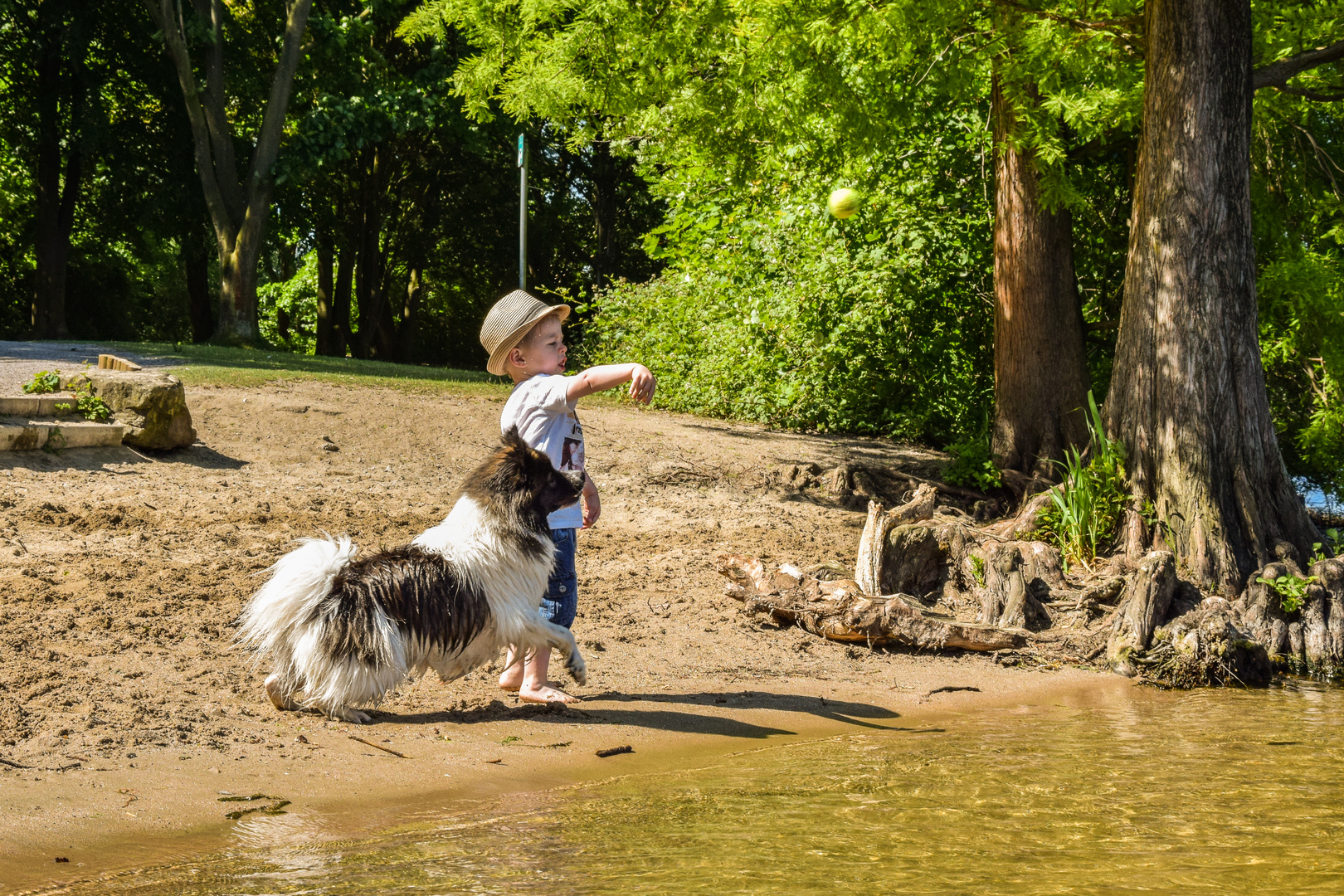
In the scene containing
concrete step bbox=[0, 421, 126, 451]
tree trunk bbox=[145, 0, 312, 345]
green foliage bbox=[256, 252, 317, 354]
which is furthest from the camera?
green foliage bbox=[256, 252, 317, 354]

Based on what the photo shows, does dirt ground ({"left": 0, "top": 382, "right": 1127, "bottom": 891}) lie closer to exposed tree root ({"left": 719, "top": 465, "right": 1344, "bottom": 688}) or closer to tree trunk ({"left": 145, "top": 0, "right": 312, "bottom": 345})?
exposed tree root ({"left": 719, "top": 465, "right": 1344, "bottom": 688})

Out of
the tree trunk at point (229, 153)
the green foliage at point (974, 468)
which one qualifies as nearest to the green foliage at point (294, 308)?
the tree trunk at point (229, 153)

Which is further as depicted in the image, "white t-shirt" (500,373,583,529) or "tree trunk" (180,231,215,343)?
"tree trunk" (180,231,215,343)

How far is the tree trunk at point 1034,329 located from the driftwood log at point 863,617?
395 centimetres

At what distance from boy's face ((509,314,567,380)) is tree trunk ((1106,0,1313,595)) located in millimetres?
5167

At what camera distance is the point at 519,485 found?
5.08m

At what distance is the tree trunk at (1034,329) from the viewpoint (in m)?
10.8

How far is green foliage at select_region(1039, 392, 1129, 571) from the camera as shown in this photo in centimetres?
861

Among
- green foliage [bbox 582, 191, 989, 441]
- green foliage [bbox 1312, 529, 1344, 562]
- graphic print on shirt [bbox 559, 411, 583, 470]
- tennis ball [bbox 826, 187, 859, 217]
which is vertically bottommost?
green foliage [bbox 1312, 529, 1344, 562]

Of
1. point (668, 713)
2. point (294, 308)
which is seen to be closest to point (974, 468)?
point (668, 713)

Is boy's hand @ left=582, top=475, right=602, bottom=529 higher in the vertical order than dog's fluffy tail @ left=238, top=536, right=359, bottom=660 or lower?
higher

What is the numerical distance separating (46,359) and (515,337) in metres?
10.7

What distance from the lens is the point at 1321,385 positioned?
12.4m

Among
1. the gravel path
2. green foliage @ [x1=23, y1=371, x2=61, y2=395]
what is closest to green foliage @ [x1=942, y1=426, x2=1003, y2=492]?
green foliage @ [x1=23, y1=371, x2=61, y2=395]
